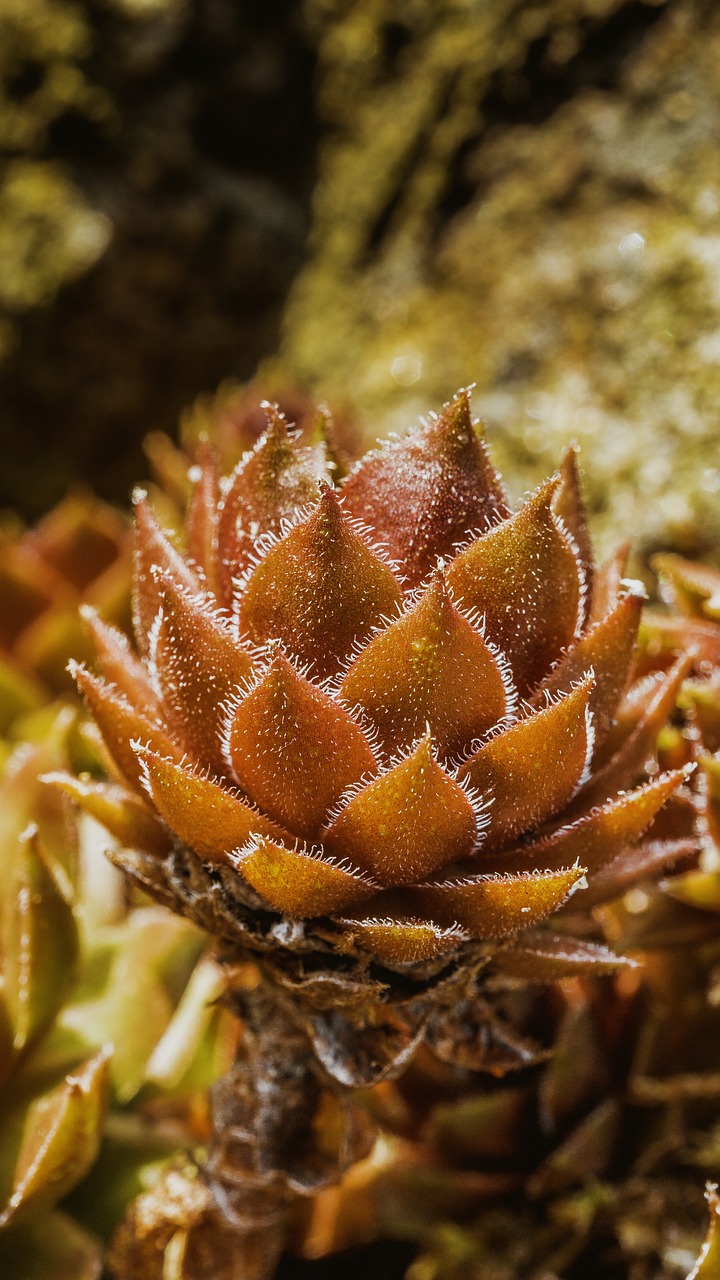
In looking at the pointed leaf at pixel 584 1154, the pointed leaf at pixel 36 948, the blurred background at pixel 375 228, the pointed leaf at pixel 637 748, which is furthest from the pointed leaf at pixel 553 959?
the blurred background at pixel 375 228

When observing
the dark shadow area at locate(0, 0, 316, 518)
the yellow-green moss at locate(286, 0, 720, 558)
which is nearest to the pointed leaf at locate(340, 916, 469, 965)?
the yellow-green moss at locate(286, 0, 720, 558)

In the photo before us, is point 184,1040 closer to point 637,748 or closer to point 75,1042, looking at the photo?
point 75,1042

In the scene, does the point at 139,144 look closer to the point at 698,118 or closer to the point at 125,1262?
the point at 698,118

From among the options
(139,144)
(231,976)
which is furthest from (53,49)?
(231,976)

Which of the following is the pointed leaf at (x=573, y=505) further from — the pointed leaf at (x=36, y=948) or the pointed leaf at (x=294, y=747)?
the pointed leaf at (x=36, y=948)

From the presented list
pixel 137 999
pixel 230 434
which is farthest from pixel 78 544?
pixel 137 999

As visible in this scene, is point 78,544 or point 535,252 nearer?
point 78,544

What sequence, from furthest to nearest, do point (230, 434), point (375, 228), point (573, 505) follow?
point (375, 228) → point (230, 434) → point (573, 505)
